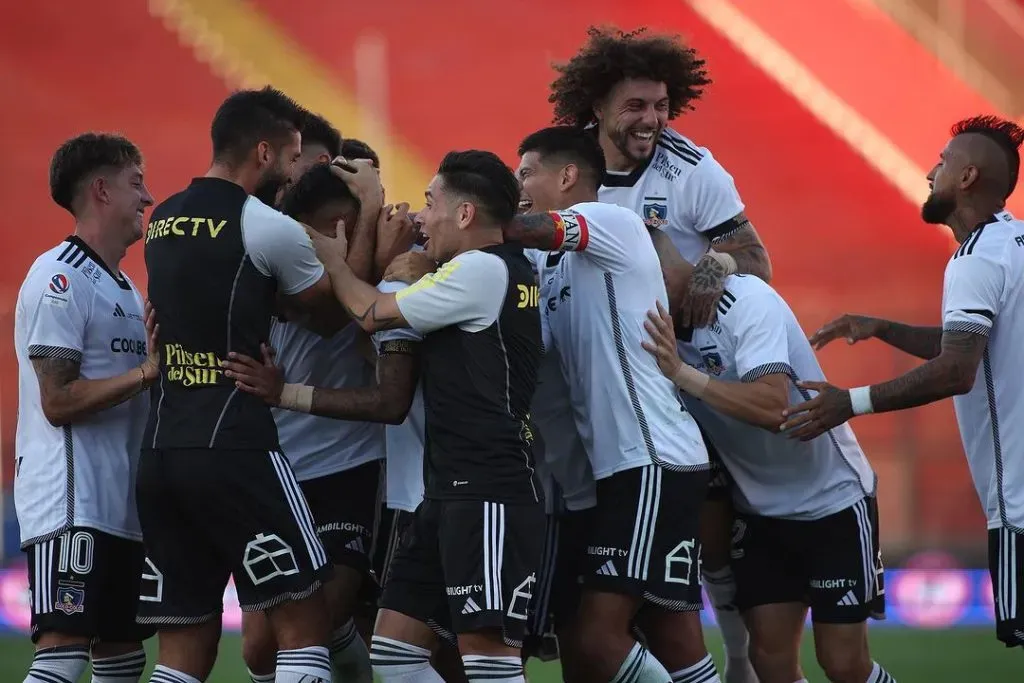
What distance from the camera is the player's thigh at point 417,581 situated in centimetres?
473

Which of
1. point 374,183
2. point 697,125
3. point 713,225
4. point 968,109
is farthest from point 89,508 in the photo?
point 968,109

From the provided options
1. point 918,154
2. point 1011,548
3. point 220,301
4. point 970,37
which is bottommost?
point 1011,548

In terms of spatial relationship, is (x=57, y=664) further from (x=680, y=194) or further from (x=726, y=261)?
(x=680, y=194)

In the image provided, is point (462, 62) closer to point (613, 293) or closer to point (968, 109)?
point (968, 109)

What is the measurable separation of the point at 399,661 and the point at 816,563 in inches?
77.3

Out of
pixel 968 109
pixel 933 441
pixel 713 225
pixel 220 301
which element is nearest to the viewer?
pixel 220 301

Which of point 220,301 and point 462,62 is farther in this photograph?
point 462,62

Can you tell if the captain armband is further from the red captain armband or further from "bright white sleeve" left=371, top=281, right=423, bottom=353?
the red captain armband

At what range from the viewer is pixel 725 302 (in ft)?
18.7

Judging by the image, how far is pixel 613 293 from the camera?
5.23m

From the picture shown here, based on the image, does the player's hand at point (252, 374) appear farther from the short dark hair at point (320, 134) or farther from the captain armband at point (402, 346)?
the short dark hair at point (320, 134)

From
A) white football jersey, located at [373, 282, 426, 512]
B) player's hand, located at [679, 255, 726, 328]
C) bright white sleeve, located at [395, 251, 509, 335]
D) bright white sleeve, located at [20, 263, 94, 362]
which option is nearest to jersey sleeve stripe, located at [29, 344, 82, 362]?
bright white sleeve, located at [20, 263, 94, 362]

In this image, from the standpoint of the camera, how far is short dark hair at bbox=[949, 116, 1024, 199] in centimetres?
557

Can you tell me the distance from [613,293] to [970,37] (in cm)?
1069
